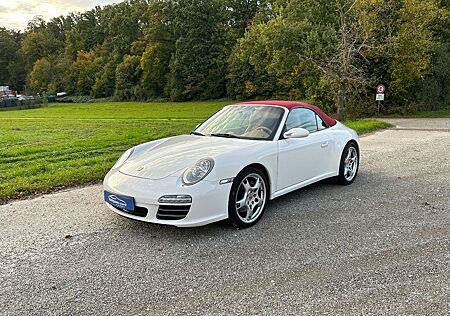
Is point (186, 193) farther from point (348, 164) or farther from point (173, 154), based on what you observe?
point (348, 164)

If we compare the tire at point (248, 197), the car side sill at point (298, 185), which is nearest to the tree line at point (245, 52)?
the car side sill at point (298, 185)

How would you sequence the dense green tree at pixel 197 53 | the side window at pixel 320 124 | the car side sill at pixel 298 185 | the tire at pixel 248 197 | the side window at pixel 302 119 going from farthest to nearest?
1. the dense green tree at pixel 197 53
2. the side window at pixel 320 124
3. the side window at pixel 302 119
4. the car side sill at pixel 298 185
5. the tire at pixel 248 197

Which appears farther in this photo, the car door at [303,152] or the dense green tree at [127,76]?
the dense green tree at [127,76]

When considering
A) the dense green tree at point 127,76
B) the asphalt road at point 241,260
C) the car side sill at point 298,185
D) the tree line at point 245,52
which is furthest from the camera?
the dense green tree at point 127,76

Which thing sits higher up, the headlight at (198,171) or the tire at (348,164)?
the headlight at (198,171)

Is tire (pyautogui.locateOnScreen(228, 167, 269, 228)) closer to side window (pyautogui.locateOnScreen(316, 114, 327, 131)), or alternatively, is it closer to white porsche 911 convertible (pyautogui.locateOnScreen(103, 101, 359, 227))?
white porsche 911 convertible (pyautogui.locateOnScreen(103, 101, 359, 227))

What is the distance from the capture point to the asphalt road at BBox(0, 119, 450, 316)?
275 centimetres

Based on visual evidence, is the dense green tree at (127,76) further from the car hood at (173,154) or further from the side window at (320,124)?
the car hood at (173,154)

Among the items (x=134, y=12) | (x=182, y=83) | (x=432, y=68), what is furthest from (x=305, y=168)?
(x=134, y=12)

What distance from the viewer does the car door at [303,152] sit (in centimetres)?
463

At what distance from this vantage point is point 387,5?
2058cm

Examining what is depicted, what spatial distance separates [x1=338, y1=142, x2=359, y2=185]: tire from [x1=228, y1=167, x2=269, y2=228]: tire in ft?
5.87

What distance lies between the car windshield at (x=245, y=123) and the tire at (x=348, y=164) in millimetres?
1409

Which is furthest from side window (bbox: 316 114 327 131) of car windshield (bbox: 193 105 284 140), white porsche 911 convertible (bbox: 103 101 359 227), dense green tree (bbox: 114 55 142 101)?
dense green tree (bbox: 114 55 142 101)
